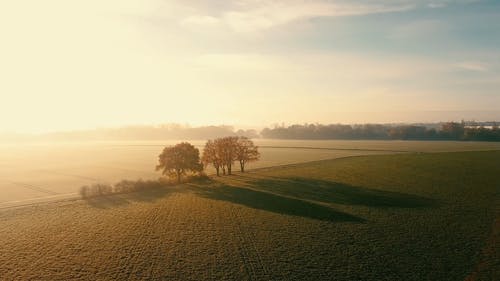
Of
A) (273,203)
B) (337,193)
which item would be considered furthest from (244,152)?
(273,203)

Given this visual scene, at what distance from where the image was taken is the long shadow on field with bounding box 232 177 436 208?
53125 mm

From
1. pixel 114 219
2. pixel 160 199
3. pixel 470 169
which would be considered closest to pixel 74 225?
pixel 114 219

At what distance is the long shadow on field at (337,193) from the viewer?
5312cm

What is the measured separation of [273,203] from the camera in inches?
2163

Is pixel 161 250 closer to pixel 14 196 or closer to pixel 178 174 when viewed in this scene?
pixel 178 174

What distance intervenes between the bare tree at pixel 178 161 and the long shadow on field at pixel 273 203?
469 inches

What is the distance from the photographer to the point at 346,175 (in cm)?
7925

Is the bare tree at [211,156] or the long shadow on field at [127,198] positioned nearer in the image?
the long shadow on field at [127,198]

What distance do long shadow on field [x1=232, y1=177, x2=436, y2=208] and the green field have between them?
0.64 ft

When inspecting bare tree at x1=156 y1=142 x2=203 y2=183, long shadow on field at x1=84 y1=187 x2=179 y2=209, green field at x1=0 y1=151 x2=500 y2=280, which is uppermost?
bare tree at x1=156 y1=142 x2=203 y2=183

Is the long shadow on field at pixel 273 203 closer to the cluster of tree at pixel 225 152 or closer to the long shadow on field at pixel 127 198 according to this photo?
the long shadow on field at pixel 127 198

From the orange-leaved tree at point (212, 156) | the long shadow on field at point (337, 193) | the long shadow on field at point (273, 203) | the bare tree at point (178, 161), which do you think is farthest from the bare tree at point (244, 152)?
the long shadow on field at point (273, 203)

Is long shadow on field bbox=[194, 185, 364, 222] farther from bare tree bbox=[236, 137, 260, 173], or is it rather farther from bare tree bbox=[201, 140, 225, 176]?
bare tree bbox=[236, 137, 260, 173]

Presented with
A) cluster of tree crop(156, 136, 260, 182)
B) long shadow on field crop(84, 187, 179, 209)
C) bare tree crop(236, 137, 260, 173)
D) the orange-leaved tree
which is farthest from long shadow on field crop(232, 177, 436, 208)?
long shadow on field crop(84, 187, 179, 209)
